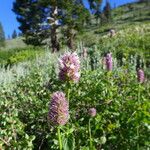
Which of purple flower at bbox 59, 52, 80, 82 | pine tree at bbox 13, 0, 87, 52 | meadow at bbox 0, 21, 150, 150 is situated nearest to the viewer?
purple flower at bbox 59, 52, 80, 82

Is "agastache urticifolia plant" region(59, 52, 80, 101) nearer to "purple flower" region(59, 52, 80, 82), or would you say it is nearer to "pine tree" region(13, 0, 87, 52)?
"purple flower" region(59, 52, 80, 82)

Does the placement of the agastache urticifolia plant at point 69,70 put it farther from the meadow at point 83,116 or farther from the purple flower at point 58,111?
the purple flower at point 58,111

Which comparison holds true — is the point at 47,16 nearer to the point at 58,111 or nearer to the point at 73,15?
the point at 73,15

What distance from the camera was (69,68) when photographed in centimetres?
371

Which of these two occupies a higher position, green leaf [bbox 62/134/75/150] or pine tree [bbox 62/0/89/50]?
pine tree [bbox 62/0/89/50]

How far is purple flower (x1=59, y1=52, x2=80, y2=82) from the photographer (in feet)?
12.1

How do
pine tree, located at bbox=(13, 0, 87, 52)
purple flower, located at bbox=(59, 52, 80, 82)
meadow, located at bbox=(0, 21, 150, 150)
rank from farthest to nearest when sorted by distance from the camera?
pine tree, located at bbox=(13, 0, 87, 52) < meadow, located at bbox=(0, 21, 150, 150) < purple flower, located at bbox=(59, 52, 80, 82)

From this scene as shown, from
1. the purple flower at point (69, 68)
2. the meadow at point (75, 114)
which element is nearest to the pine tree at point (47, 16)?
the meadow at point (75, 114)

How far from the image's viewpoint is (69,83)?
372 cm

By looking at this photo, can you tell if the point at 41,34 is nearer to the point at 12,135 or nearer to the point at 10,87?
the point at 10,87

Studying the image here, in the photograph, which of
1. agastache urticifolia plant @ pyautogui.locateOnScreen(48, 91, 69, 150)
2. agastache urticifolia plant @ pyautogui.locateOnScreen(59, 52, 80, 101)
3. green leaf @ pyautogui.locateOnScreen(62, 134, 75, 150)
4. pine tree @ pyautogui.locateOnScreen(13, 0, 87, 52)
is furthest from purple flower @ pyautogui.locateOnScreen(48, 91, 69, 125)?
pine tree @ pyautogui.locateOnScreen(13, 0, 87, 52)

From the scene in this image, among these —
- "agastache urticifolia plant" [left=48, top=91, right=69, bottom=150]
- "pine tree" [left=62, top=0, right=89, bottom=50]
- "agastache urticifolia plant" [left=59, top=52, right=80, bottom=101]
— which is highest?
"pine tree" [left=62, top=0, right=89, bottom=50]

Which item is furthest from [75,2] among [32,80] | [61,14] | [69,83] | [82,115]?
[69,83]

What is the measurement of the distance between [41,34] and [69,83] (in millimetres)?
29074
